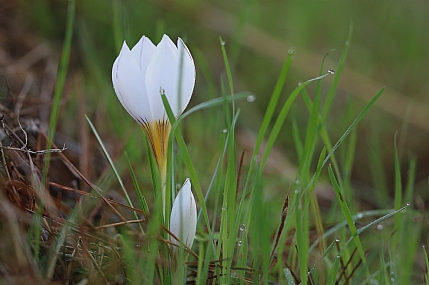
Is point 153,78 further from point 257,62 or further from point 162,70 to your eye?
point 257,62

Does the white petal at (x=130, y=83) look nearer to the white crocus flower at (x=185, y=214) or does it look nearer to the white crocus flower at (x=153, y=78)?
the white crocus flower at (x=153, y=78)

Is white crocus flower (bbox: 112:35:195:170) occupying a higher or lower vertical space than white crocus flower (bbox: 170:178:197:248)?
higher

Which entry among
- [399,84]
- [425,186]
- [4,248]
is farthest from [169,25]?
[4,248]

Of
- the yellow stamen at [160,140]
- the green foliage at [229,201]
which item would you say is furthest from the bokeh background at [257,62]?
the yellow stamen at [160,140]

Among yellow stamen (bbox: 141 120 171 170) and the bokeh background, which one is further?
the bokeh background

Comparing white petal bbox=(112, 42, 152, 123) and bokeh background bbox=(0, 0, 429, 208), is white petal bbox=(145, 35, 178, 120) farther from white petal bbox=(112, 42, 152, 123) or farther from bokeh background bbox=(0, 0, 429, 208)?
bokeh background bbox=(0, 0, 429, 208)

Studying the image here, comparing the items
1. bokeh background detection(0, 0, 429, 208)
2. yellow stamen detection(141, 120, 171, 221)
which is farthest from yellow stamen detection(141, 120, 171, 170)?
bokeh background detection(0, 0, 429, 208)

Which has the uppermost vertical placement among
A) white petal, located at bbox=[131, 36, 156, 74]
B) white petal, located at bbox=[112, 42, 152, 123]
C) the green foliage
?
white petal, located at bbox=[131, 36, 156, 74]
